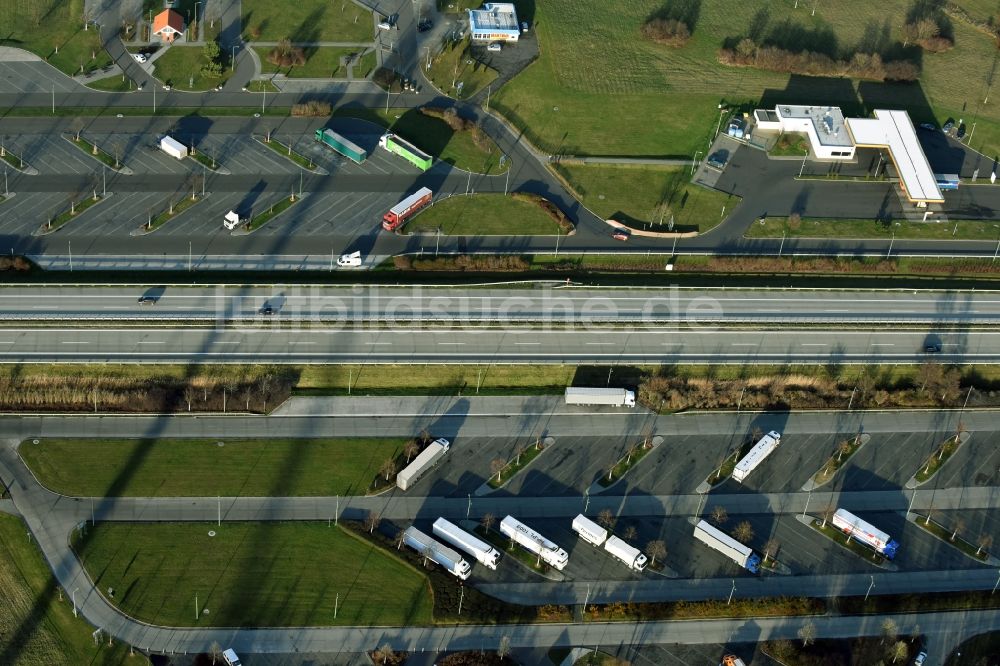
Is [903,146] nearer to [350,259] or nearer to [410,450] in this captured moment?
[350,259]

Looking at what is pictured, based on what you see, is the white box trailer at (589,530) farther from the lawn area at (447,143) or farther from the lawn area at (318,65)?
the lawn area at (318,65)

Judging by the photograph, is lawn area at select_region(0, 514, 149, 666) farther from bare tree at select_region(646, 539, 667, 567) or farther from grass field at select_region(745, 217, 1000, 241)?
grass field at select_region(745, 217, 1000, 241)

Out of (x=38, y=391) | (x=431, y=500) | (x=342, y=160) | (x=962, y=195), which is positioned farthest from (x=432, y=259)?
(x=962, y=195)

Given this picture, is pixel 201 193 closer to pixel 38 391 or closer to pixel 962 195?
pixel 38 391

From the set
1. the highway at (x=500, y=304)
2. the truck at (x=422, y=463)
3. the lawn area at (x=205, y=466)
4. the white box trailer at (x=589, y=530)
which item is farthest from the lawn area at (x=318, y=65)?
the white box trailer at (x=589, y=530)

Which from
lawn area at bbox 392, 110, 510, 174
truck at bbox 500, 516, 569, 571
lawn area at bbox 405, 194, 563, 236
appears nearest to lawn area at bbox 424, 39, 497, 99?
lawn area at bbox 392, 110, 510, 174

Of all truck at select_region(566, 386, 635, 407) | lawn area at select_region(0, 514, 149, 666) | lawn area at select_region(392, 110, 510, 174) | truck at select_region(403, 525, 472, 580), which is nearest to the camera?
lawn area at select_region(0, 514, 149, 666)

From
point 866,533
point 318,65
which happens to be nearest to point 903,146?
point 866,533
